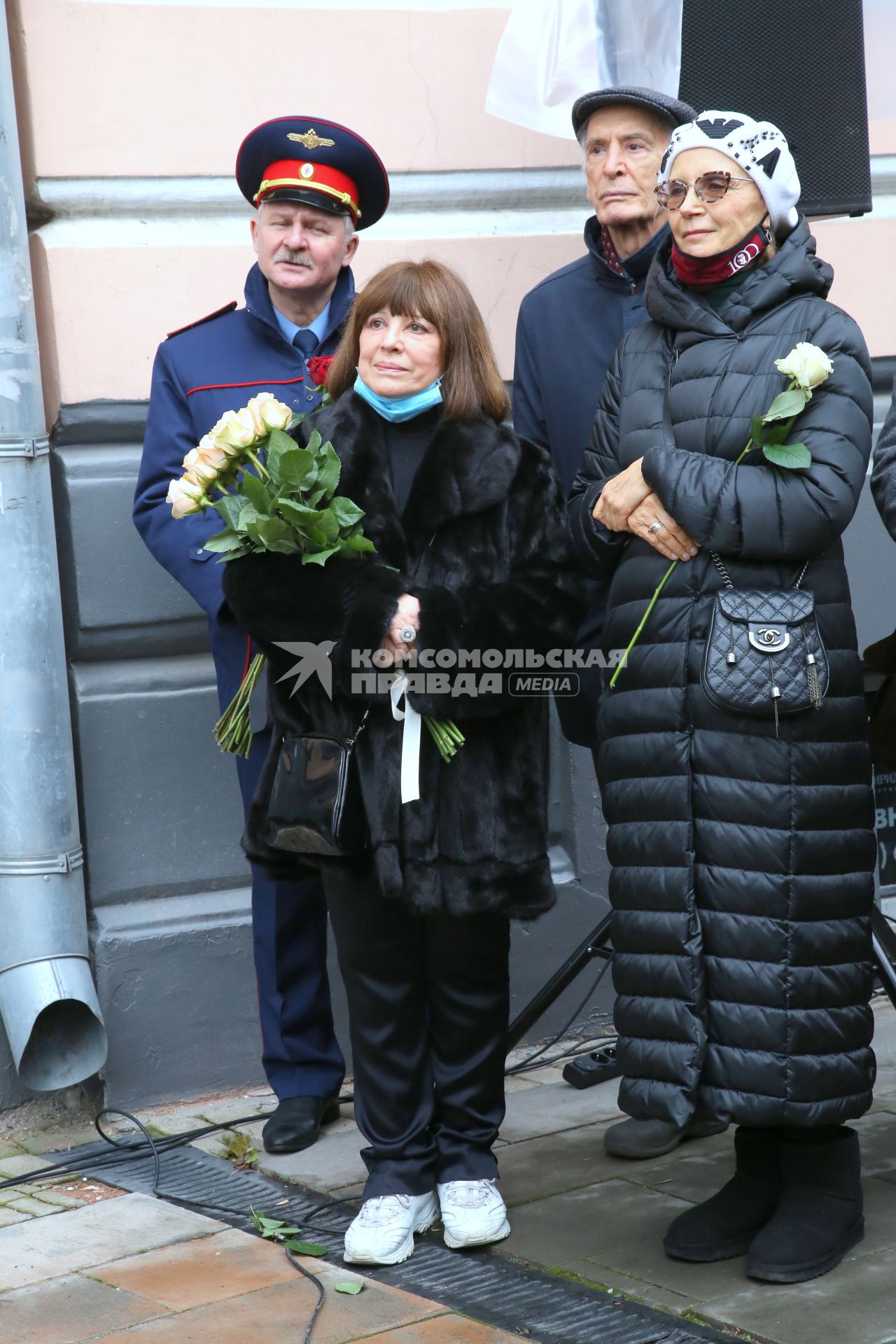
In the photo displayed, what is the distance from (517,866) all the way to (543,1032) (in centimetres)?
165

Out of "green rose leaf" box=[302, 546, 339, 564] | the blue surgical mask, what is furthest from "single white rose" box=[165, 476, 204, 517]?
the blue surgical mask

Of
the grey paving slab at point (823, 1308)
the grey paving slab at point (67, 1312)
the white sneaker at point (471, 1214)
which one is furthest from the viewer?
→ the white sneaker at point (471, 1214)

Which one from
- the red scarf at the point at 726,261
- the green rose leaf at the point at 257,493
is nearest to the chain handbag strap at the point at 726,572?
the red scarf at the point at 726,261

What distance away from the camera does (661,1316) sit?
301cm

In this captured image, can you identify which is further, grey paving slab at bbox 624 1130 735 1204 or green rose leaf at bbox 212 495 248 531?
grey paving slab at bbox 624 1130 735 1204

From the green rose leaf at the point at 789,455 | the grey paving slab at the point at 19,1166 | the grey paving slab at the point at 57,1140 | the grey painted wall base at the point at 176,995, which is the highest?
the green rose leaf at the point at 789,455

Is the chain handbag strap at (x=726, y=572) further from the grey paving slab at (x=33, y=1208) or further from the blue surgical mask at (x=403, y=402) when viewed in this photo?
the grey paving slab at (x=33, y=1208)

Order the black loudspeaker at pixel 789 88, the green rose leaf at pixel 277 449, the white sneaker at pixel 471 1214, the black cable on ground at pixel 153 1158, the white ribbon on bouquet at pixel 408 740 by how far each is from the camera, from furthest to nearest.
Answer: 1. the black loudspeaker at pixel 789 88
2. the black cable on ground at pixel 153 1158
3. the white sneaker at pixel 471 1214
4. the white ribbon on bouquet at pixel 408 740
5. the green rose leaf at pixel 277 449

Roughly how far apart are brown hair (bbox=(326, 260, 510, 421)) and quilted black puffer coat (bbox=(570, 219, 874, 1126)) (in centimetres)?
35

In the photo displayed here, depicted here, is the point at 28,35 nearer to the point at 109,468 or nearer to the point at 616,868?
the point at 109,468

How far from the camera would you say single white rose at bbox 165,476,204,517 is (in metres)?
3.24

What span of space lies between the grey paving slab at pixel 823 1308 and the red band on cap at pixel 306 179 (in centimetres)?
250

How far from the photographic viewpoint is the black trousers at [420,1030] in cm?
335

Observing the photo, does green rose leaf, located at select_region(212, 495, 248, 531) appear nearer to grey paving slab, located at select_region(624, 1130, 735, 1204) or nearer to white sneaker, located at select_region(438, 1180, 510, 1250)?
white sneaker, located at select_region(438, 1180, 510, 1250)
